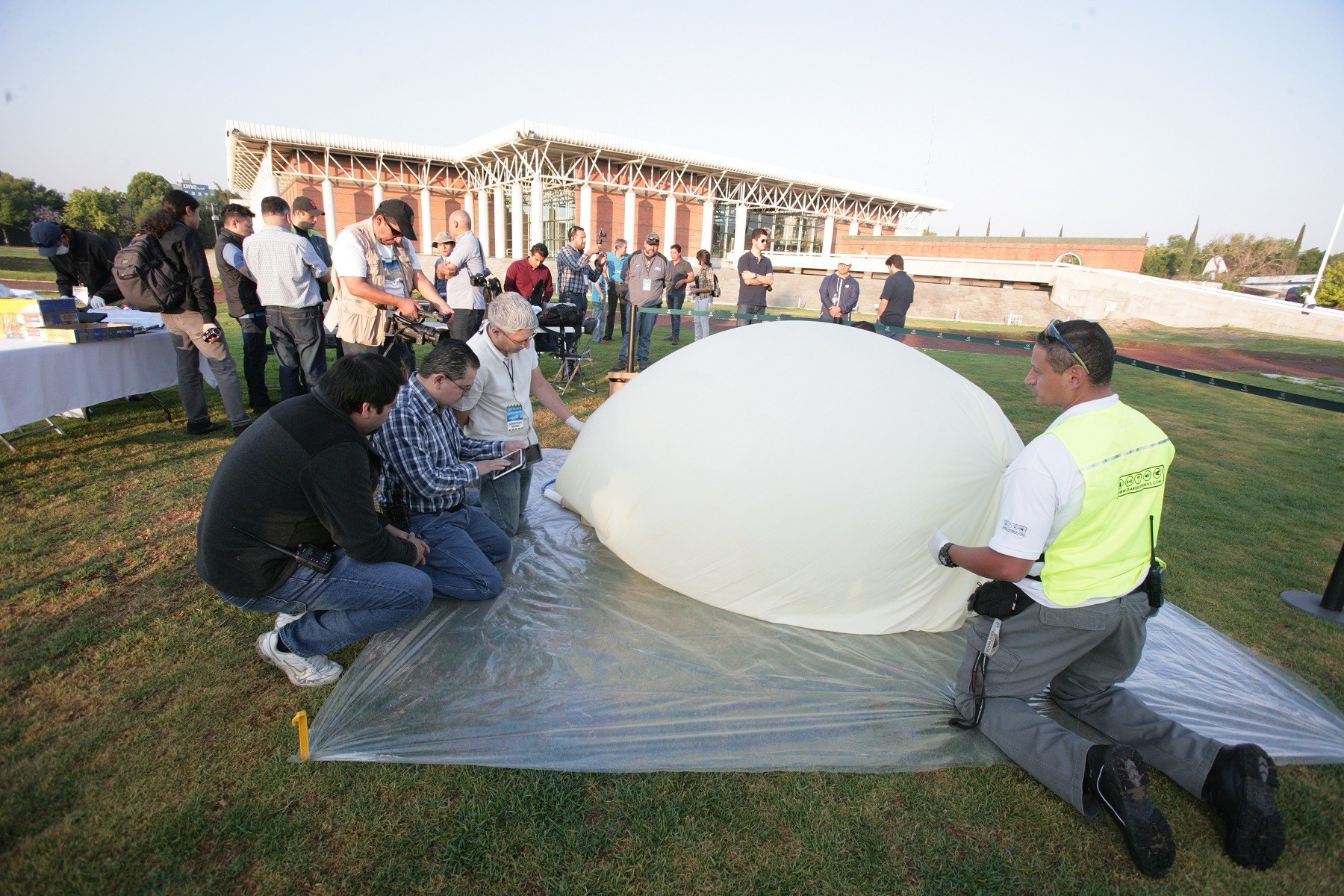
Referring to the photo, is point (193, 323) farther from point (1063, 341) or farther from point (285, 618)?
point (1063, 341)

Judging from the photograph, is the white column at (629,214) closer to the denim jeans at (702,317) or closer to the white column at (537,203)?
the white column at (537,203)

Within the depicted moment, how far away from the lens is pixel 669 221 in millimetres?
35188

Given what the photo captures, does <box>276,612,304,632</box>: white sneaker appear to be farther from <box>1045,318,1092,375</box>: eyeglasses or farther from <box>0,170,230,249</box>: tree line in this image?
<box>0,170,230,249</box>: tree line

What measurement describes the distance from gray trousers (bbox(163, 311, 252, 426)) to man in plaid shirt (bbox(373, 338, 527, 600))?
342 cm

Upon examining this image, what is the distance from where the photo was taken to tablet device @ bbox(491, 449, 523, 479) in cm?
375

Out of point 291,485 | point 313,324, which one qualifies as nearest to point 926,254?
point 313,324

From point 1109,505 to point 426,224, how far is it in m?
41.0

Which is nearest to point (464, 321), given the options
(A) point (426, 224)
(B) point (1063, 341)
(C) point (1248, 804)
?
(B) point (1063, 341)

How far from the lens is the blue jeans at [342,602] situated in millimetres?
2697

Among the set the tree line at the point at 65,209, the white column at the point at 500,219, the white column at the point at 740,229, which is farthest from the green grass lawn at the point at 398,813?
the tree line at the point at 65,209

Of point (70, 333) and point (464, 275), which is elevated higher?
point (464, 275)

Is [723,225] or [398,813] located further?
[723,225]

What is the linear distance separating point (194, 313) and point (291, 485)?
4404 mm

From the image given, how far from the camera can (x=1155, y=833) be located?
2102 millimetres
